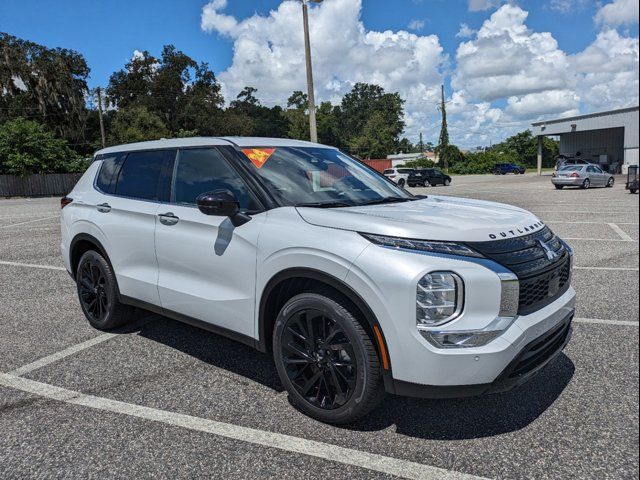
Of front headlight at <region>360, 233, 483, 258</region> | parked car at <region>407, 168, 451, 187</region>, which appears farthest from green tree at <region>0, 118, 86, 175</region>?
front headlight at <region>360, 233, 483, 258</region>

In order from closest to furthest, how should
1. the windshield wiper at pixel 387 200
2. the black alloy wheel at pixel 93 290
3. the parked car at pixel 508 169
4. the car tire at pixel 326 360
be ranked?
the car tire at pixel 326 360
the windshield wiper at pixel 387 200
the black alloy wheel at pixel 93 290
the parked car at pixel 508 169

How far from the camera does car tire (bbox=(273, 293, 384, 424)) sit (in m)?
2.70

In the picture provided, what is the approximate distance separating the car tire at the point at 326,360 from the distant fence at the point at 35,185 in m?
36.9

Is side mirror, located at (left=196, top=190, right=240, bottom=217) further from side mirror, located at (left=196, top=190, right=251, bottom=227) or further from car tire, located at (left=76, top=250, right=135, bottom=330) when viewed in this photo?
A: car tire, located at (left=76, top=250, right=135, bottom=330)

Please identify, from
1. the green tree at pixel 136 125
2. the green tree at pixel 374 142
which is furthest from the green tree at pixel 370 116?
the green tree at pixel 136 125

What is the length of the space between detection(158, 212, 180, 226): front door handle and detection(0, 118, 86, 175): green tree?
118ft

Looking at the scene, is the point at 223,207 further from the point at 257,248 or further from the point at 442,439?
the point at 442,439

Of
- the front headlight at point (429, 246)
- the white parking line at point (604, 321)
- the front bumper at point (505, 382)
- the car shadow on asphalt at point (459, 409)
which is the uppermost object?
the front headlight at point (429, 246)

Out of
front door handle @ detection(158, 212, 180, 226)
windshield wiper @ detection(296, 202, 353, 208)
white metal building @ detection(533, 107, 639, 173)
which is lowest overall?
front door handle @ detection(158, 212, 180, 226)

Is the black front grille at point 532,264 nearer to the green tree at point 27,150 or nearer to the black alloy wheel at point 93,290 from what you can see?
the black alloy wheel at point 93,290

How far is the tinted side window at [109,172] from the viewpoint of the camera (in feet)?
15.2

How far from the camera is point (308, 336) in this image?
9.75ft

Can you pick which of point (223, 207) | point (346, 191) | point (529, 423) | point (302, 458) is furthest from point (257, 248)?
point (529, 423)

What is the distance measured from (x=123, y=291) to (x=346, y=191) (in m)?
2.15
